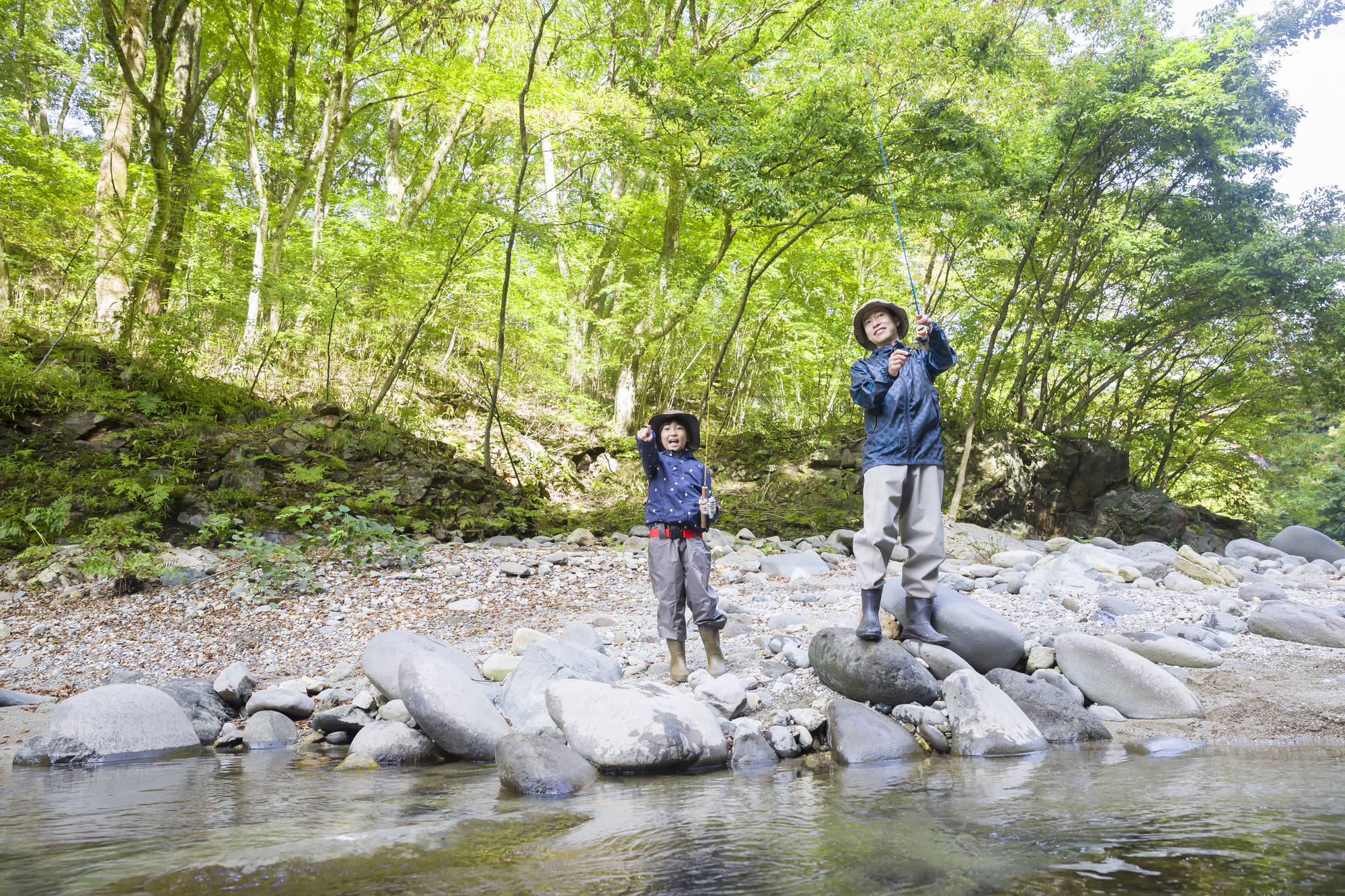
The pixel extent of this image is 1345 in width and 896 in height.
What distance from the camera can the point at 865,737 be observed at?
125 inches

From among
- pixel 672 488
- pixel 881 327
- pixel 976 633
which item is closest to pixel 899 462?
pixel 881 327

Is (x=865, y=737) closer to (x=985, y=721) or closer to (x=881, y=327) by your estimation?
(x=985, y=721)

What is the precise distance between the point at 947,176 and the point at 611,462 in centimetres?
710

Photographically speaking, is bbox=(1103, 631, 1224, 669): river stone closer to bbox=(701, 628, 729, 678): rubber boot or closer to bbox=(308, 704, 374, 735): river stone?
bbox=(701, 628, 729, 678): rubber boot

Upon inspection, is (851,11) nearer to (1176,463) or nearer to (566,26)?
(566,26)

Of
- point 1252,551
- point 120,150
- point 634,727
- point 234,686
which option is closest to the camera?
point 634,727

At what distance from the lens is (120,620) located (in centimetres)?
562

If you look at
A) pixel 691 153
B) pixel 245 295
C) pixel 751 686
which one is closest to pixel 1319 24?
pixel 691 153

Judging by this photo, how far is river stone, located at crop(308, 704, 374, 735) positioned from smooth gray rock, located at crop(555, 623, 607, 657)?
124 cm

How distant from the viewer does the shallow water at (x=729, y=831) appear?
5.25 ft

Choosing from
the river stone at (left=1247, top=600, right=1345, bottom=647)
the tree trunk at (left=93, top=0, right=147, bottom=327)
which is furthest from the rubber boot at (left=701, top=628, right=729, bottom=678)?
the tree trunk at (left=93, top=0, right=147, bottom=327)

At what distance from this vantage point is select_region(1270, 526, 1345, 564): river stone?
10.1 m

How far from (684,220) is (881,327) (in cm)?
976

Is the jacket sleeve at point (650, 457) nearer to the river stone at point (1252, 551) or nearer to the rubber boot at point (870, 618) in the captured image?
the rubber boot at point (870, 618)
